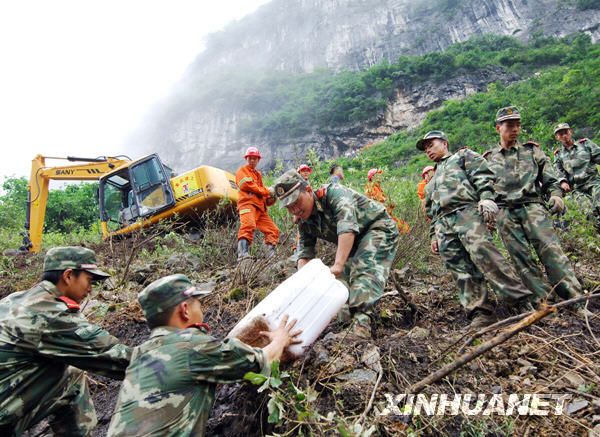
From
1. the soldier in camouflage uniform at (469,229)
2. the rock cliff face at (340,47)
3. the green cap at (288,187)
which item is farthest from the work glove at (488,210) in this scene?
the rock cliff face at (340,47)

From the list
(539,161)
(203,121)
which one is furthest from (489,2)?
(539,161)

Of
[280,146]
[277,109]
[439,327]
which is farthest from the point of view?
[277,109]

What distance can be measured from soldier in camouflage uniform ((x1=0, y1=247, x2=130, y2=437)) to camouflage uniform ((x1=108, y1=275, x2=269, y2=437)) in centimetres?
43

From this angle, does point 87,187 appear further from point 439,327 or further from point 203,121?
point 203,121

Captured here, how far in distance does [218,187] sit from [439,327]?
595 cm

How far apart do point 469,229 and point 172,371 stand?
2385 millimetres

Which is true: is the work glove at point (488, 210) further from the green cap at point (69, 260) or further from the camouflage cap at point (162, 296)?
the green cap at point (69, 260)

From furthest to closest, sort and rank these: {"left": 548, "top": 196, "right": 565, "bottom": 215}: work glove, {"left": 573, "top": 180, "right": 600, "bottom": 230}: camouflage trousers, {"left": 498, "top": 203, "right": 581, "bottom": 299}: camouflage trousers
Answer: {"left": 573, "top": 180, "right": 600, "bottom": 230}: camouflage trousers < {"left": 548, "top": 196, "right": 565, "bottom": 215}: work glove < {"left": 498, "top": 203, "right": 581, "bottom": 299}: camouflage trousers

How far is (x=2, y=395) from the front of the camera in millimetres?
1759

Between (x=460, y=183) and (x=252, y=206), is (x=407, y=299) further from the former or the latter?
(x=252, y=206)

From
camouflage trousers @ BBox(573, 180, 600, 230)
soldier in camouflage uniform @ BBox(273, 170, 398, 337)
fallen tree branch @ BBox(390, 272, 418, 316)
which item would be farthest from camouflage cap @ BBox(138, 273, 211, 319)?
camouflage trousers @ BBox(573, 180, 600, 230)

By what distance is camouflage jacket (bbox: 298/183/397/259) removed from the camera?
2832mm

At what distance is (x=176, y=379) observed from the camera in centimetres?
149

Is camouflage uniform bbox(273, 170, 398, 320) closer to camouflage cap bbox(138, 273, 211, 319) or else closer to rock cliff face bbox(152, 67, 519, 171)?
camouflage cap bbox(138, 273, 211, 319)
